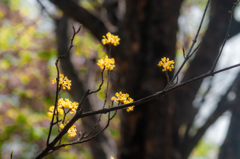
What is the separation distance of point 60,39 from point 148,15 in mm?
1386

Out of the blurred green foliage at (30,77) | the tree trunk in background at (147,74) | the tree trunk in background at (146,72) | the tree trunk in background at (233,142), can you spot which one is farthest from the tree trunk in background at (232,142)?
the blurred green foliage at (30,77)

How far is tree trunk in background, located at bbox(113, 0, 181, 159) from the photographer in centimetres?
252

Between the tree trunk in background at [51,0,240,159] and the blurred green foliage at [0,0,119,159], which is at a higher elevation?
the blurred green foliage at [0,0,119,159]

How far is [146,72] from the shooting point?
2611 mm

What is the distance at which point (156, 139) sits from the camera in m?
2.51

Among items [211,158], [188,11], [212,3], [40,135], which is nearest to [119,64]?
[212,3]

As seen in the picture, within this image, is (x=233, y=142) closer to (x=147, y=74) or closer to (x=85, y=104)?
(x=147, y=74)

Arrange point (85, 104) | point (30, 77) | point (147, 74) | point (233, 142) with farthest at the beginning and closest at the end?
point (30, 77)
point (233, 142)
point (85, 104)
point (147, 74)

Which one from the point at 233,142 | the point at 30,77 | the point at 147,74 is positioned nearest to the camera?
the point at 147,74

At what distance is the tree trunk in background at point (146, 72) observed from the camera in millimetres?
2523

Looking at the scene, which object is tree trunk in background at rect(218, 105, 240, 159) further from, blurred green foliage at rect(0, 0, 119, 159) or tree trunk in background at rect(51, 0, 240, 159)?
blurred green foliage at rect(0, 0, 119, 159)

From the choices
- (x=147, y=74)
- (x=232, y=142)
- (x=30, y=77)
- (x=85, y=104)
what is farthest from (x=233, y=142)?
(x=30, y=77)

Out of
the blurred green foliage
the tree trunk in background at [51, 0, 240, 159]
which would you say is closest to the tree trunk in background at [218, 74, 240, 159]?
the tree trunk in background at [51, 0, 240, 159]

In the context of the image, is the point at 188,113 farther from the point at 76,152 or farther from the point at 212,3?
the point at 76,152
